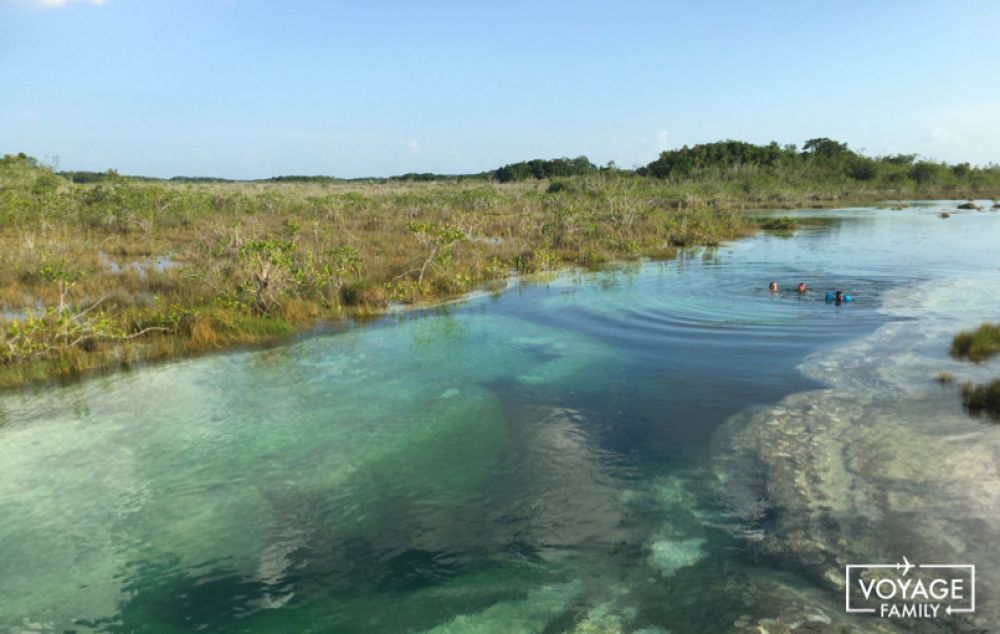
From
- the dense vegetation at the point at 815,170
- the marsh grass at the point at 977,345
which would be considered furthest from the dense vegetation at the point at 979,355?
the dense vegetation at the point at 815,170

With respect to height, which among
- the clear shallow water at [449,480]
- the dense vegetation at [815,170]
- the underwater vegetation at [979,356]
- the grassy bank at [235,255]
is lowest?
the clear shallow water at [449,480]

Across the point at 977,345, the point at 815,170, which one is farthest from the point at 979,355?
the point at 815,170

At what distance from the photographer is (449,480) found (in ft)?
26.4

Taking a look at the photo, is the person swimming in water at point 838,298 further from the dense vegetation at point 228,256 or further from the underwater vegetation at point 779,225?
the underwater vegetation at point 779,225

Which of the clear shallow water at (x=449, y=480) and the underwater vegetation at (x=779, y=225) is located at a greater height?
the underwater vegetation at (x=779, y=225)

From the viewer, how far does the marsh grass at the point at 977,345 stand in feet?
39.2

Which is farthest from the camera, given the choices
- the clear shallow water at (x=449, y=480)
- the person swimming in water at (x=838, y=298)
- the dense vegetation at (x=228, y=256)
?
the person swimming in water at (x=838, y=298)

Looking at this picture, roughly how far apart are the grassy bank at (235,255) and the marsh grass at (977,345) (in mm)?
13291

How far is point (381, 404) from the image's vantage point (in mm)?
10766

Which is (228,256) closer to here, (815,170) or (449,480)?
(449,480)

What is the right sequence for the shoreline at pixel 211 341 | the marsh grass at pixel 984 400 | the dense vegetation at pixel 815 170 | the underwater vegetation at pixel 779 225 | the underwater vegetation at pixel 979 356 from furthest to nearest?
the dense vegetation at pixel 815 170
the underwater vegetation at pixel 779 225
the shoreline at pixel 211 341
the underwater vegetation at pixel 979 356
the marsh grass at pixel 984 400

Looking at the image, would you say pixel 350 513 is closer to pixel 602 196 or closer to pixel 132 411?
pixel 132 411

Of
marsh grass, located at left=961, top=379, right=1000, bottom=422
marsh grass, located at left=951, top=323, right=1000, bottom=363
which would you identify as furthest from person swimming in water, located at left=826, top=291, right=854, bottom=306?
marsh grass, located at left=961, top=379, right=1000, bottom=422

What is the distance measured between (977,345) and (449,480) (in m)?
11.1
